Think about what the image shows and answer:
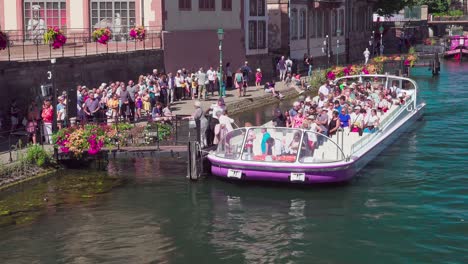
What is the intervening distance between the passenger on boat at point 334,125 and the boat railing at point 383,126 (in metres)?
0.83

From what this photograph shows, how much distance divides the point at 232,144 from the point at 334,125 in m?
3.76

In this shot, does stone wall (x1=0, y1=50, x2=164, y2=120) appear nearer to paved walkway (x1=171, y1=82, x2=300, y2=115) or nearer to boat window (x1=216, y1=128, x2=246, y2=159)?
paved walkway (x1=171, y1=82, x2=300, y2=115)

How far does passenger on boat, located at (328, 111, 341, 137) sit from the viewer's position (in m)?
25.9

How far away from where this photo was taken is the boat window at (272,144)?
23062 millimetres

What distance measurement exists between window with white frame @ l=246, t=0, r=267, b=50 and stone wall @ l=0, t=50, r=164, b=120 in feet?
40.3

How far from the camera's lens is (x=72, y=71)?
32.4 m

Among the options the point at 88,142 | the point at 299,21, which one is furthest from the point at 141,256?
the point at 299,21

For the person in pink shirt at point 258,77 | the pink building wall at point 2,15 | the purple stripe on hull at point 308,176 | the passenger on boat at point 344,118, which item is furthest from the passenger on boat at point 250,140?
the person in pink shirt at point 258,77

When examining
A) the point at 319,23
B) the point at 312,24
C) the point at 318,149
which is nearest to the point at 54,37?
the point at 318,149

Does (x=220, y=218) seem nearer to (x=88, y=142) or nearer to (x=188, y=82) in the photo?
(x=88, y=142)

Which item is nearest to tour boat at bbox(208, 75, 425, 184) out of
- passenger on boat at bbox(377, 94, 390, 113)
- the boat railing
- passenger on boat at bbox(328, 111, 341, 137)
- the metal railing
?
the boat railing

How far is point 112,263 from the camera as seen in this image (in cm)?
1753

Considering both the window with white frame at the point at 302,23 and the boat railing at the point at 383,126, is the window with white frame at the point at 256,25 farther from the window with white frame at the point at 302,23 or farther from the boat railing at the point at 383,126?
the boat railing at the point at 383,126

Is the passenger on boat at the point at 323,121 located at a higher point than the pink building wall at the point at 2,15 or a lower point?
lower
